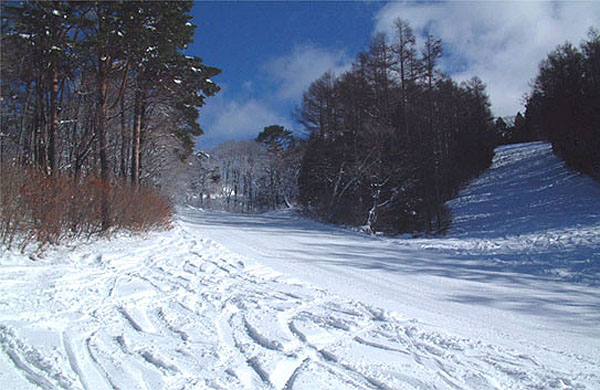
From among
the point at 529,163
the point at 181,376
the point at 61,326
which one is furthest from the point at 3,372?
the point at 529,163

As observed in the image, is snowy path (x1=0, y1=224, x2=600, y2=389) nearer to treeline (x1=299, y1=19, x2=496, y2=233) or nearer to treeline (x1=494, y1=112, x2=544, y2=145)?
treeline (x1=299, y1=19, x2=496, y2=233)

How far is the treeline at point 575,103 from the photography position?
17391mm

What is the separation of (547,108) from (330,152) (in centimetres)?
1486

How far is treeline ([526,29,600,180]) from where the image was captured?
17.4m

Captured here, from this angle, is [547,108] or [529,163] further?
[529,163]

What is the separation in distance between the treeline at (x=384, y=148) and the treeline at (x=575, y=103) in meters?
6.32

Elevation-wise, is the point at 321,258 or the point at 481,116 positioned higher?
the point at 481,116

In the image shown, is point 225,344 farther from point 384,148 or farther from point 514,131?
point 514,131

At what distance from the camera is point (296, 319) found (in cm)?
395

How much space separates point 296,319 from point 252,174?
46694 mm

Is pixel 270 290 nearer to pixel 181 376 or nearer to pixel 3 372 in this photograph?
pixel 181 376

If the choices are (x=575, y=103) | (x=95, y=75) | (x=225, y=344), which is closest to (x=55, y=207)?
(x=225, y=344)

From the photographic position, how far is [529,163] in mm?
31422

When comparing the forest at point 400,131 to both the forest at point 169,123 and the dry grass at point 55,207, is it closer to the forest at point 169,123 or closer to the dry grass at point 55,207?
the forest at point 169,123
